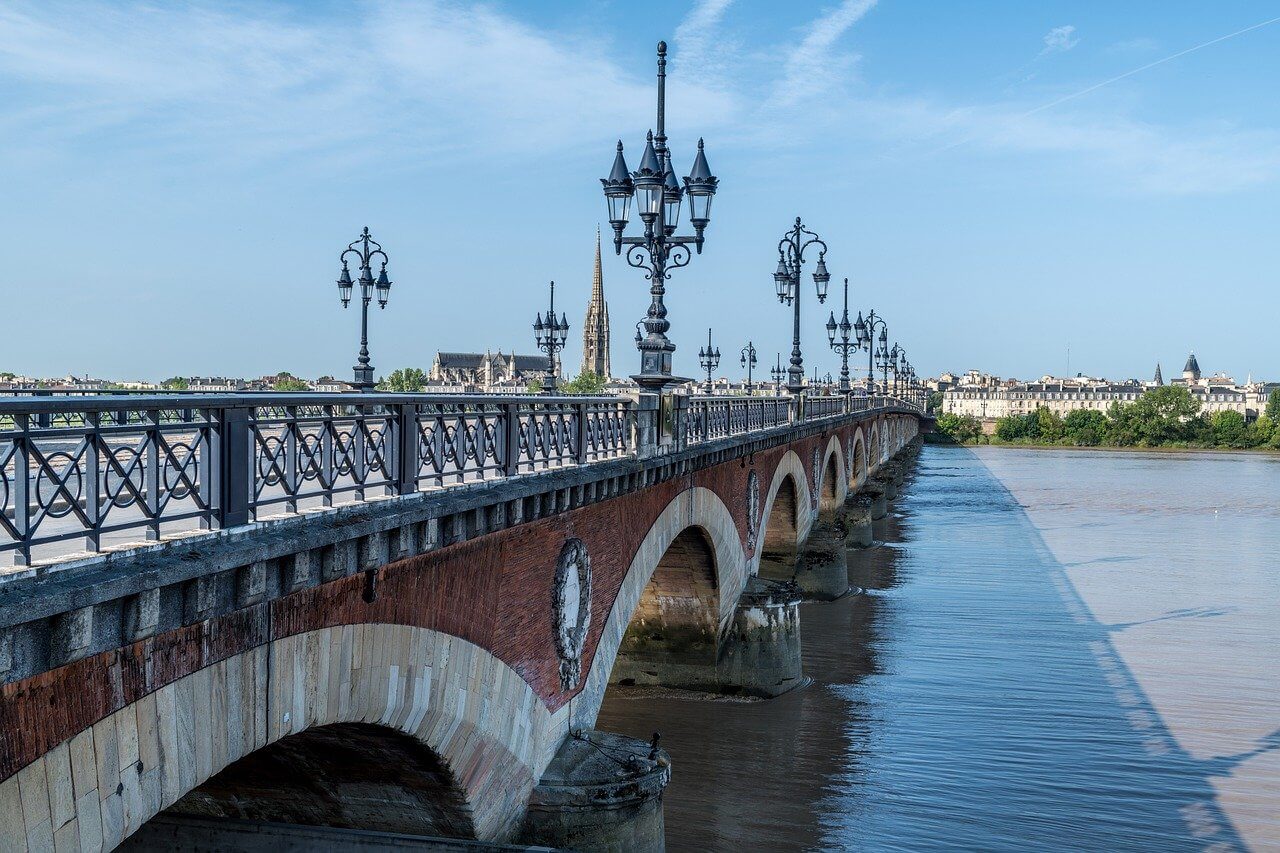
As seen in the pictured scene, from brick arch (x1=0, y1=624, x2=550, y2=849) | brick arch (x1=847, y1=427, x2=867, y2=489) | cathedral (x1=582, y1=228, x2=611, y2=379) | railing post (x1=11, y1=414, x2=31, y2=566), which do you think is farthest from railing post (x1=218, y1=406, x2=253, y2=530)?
cathedral (x1=582, y1=228, x2=611, y2=379)

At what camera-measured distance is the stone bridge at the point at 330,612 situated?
5344 mm

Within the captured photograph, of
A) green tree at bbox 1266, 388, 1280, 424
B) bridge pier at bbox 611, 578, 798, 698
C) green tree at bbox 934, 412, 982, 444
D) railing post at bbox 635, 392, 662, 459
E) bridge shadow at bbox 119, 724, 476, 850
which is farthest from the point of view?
green tree at bbox 1266, 388, 1280, 424

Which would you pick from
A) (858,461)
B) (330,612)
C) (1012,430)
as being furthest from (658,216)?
(1012,430)

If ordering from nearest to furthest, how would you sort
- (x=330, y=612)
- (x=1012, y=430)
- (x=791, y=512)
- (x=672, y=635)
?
(x=330, y=612)
(x=672, y=635)
(x=791, y=512)
(x=1012, y=430)

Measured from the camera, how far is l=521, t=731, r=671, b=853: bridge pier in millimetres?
11719

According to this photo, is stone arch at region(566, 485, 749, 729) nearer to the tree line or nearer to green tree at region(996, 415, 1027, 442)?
the tree line

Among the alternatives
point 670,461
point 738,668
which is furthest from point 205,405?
point 738,668

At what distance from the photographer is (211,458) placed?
6.44 metres

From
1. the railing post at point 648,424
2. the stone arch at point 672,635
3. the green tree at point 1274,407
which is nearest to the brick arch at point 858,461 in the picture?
the stone arch at point 672,635

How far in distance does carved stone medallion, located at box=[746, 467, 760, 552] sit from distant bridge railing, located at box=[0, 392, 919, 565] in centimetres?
1223

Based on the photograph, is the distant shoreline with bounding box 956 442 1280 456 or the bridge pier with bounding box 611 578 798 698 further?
the distant shoreline with bounding box 956 442 1280 456

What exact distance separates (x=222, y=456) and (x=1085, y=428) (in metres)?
153

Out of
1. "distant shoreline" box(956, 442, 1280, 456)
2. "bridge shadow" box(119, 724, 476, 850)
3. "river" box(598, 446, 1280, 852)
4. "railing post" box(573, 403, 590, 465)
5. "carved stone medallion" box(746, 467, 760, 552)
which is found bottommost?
"distant shoreline" box(956, 442, 1280, 456)

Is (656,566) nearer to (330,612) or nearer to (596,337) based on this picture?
(330,612)
